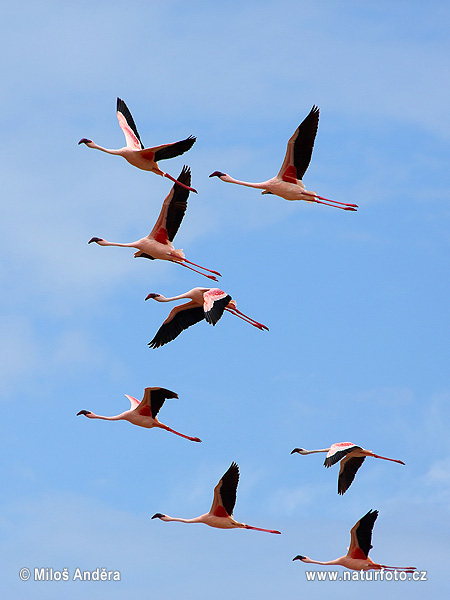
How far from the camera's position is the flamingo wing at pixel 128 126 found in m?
32.3

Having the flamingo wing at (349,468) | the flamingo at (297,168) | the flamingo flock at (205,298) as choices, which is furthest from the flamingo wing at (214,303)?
the flamingo wing at (349,468)

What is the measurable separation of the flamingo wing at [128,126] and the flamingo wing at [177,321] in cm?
418

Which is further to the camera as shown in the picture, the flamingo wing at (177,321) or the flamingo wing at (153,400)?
the flamingo wing at (177,321)

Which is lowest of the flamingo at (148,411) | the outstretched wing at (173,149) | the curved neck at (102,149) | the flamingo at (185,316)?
the flamingo at (148,411)

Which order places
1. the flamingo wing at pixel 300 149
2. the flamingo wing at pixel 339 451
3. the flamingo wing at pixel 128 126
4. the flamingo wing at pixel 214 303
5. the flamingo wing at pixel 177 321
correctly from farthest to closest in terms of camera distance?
1. the flamingo wing at pixel 128 126
2. the flamingo wing at pixel 177 321
3. the flamingo wing at pixel 339 451
4. the flamingo wing at pixel 300 149
5. the flamingo wing at pixel 214 303

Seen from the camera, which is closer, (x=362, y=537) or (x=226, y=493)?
(x=226, y=493)

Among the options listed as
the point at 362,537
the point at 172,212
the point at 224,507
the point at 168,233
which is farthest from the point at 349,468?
the point at 172,212

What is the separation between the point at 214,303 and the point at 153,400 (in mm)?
3680

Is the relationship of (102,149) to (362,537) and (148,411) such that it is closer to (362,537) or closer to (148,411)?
(148,411)

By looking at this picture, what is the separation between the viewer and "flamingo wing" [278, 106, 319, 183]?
95.3ft

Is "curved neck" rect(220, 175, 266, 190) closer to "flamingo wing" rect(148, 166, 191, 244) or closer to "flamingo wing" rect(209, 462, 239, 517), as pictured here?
"flamingo wing" rect(148, 166, 191, 244)

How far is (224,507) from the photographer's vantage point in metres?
30.2

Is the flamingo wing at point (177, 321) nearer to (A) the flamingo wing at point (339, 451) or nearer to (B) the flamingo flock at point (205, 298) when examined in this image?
(B) the flamingo flock at point (205, 298)

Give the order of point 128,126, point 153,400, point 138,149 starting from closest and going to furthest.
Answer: point 153,400 < point 138,149 < point 128,126
